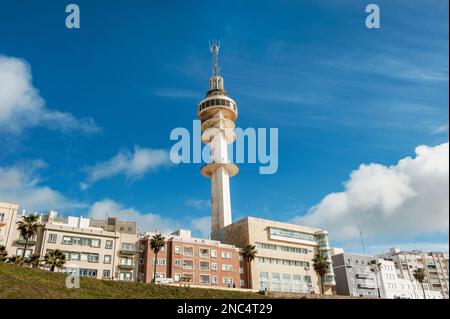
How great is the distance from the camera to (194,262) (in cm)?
8731

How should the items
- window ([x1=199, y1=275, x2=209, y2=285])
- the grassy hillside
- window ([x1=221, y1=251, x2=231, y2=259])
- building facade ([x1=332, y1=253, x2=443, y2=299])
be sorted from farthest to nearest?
building facade ([x1=332, y1=253, x2=443, y2=299]) → window ([x1=221, y1=251, x2=231, y2=259]) → window ([x1=199, y1=275, x2=209, y2=285]) → the grassy hillside

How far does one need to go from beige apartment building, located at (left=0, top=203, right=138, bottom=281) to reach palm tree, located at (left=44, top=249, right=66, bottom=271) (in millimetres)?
4165

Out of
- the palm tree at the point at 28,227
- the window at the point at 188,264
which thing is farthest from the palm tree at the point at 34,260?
the window at the point at 188,264

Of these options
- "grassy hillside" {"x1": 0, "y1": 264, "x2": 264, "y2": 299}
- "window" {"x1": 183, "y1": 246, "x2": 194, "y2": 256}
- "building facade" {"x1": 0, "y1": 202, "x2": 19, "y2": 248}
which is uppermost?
"building facade" {"x1": 0, "y1": 202, "x2": 19, "y2": 248}

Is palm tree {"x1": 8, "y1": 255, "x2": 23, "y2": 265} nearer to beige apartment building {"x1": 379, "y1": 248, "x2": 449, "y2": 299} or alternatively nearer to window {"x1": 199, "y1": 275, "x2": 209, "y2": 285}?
window {"x1": 199, "y1": 275, "x2": 209, "y2": 285}

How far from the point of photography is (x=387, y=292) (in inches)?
5177

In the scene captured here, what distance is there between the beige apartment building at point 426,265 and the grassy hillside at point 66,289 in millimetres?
107880

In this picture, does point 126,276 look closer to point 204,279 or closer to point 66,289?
point 204,279

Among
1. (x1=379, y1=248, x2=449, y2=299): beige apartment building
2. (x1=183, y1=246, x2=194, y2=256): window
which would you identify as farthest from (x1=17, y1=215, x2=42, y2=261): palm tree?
(x1=379, y1=248, x2=449, y2=299): beige apartment building

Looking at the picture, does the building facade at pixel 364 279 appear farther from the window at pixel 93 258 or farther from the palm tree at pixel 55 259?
the palm tree at pixel 55 259

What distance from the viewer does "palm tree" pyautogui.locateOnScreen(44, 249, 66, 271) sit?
229 feet

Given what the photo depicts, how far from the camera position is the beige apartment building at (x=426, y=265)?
15675 cm

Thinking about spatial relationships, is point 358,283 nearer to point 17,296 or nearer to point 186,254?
point 186,254

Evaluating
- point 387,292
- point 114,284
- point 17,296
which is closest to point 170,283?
point 114,284
